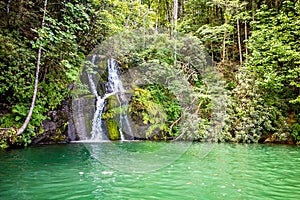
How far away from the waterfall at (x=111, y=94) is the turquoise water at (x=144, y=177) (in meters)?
4.10

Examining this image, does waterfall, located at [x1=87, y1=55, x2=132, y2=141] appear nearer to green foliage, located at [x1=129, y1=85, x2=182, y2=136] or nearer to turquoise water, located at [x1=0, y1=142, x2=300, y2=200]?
green foliage, located at [x1=129, y1=85, x2=182, y2=136]

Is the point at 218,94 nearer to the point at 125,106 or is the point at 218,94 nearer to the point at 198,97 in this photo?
the point at 198,97

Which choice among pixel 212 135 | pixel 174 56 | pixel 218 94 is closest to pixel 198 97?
pixel 218 94

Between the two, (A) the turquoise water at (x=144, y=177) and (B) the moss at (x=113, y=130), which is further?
(B) the moss at (x=113, y=130)

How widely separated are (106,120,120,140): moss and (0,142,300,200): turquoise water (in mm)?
4158

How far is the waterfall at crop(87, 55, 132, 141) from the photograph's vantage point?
11.3 meters

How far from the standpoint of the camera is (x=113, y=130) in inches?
453

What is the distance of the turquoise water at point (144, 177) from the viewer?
3.88 m

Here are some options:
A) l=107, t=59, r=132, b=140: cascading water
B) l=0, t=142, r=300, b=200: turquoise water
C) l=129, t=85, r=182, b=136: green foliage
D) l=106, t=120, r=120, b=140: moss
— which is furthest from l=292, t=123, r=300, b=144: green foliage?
l=106, t=120, r=120, b=140: moss

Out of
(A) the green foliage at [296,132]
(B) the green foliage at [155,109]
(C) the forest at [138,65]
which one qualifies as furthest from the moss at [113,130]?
(A) the green foliage at [296,132]

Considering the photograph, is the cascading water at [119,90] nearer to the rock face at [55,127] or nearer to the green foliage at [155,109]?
the green foliage at [155,109]

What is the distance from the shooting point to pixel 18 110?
846 cm

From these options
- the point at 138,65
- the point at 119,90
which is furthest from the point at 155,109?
the point at 138,65

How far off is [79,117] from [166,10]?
14123mm
